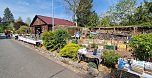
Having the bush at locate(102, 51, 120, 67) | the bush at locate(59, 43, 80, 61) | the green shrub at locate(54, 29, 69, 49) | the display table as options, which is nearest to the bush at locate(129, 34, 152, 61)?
the bush at locate(102, 51, 120, 67)

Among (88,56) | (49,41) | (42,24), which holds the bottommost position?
(88,56)

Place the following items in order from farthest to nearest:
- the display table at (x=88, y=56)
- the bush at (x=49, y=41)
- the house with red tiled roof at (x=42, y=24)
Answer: the house with red tiled roof at (x=42, y=24), the bush at (x=49, y=41), the display table at (x=88, y=56)

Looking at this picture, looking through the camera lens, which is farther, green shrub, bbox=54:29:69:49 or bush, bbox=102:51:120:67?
green shrub, bbox=54:29:69:49

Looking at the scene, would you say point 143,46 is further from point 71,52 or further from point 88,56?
point 71,52

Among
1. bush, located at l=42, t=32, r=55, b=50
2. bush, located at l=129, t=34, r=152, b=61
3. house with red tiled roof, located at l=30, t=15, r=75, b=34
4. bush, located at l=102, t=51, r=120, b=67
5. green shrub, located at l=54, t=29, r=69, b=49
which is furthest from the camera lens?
house with red tiled roof, located at l=30, t=15, r=75, b=34

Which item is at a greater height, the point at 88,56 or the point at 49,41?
the point at 49,41

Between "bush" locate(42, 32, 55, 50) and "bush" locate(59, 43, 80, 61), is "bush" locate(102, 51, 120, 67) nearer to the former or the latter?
"bush" locate(59, 43, 80, 61)

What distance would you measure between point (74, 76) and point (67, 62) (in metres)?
3.18

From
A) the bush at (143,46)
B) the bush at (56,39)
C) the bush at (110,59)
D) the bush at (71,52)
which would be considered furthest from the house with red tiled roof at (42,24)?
the bush at (143,46)

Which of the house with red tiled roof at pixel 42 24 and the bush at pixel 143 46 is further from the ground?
the house with red tiled roof at pixel 42 24

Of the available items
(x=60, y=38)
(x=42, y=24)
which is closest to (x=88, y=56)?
(x=60, y=38)

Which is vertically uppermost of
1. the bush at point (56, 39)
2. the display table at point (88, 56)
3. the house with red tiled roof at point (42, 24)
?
the house with red tiled roof at point (42, 24)

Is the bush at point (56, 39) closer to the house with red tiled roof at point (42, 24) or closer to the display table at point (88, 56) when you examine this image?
the display table at point (88, 56)

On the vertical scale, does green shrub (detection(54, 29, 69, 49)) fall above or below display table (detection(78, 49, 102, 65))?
above
